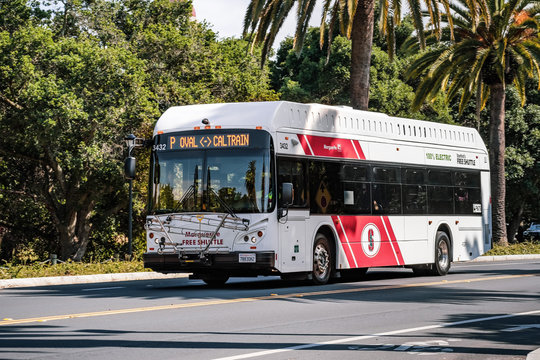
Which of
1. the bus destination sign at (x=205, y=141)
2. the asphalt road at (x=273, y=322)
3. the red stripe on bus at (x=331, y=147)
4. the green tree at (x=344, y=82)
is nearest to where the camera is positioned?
the asphalt road at (x=273, y=322)

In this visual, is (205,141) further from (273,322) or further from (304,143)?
(273,322)

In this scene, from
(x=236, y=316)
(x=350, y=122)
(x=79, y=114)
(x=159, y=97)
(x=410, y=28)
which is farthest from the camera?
(x=410, y=28)

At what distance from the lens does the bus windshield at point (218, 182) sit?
1655cm

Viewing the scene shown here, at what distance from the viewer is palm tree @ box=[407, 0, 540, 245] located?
34.0 m

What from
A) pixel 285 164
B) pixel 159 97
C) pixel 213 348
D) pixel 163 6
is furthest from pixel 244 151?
pixel 163 6

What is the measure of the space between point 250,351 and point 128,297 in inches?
274

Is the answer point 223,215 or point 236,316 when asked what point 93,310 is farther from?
point 223,215

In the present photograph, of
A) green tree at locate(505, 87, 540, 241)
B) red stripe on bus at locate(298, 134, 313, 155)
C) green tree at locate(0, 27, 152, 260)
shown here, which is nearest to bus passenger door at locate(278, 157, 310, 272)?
red stripe on bus at locate(298, 134, 313, 155)

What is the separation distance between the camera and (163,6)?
Result: 39.5m

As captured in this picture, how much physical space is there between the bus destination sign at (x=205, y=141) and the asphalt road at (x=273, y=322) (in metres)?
2.95

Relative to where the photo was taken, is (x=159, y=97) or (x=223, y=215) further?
(x=159, y=97)

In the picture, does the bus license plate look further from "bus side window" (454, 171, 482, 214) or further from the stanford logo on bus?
"bus side window" (454, 171, 482, 214)

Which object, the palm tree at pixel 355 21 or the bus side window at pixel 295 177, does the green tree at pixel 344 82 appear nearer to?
the palm tree at pixel 355 21

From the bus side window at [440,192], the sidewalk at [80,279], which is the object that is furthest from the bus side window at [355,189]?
the sidewalk at [80,279]
